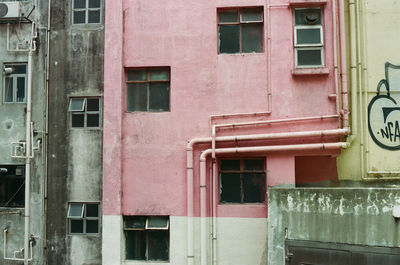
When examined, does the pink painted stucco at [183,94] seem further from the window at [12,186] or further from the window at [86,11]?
the window at [12,186]

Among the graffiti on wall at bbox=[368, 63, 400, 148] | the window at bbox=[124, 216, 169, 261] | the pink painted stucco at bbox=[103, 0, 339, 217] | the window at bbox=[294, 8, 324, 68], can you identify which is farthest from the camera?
the window at bbox=[124, 216, 169, 261]

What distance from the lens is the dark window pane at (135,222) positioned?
11.5 meters

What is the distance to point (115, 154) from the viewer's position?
37.7 ft

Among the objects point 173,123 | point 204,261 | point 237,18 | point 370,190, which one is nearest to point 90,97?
point 173,123

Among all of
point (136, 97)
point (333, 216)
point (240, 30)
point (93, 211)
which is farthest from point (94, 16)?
point (333, 216)

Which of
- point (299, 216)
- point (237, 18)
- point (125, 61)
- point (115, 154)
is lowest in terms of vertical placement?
point (299, 216)

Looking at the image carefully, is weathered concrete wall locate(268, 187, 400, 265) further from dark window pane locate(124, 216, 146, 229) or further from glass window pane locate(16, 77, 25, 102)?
glass window pane locate(16, 77, 25, 102)

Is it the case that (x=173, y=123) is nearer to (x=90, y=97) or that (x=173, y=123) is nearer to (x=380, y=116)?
(x=90, y=97)

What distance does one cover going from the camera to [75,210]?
11.7 meters

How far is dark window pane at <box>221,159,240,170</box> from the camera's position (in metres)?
11.5

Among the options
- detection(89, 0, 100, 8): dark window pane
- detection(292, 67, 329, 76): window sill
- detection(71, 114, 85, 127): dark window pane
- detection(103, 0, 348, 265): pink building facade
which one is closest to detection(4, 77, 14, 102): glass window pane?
detection(71, 114, 85, 127): dark window pane

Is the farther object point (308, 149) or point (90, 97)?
point (90, 97)

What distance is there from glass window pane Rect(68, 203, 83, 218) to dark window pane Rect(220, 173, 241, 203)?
4.14 metres

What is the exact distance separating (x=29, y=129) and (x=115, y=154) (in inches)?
107
